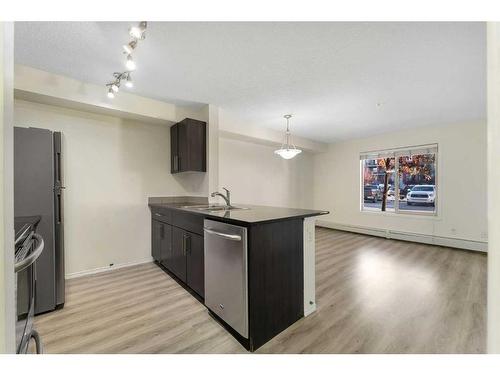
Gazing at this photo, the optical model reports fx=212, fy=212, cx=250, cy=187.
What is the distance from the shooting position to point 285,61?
2076mm

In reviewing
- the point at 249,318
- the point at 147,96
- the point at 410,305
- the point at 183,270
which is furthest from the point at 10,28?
the point at 410,305

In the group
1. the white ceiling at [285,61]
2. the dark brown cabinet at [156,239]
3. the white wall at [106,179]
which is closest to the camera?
the white ceiling at [285,61]

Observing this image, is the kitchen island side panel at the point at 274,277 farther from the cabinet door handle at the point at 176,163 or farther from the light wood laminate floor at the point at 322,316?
the cabinet door handle at the point at 176,163

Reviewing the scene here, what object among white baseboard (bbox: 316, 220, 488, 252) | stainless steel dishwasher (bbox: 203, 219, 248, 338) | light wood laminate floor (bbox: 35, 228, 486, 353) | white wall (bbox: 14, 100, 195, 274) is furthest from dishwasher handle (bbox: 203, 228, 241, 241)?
white baseboard (bbox: 316, 220, 488, 252)

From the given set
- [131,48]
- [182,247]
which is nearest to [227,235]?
[182,247]

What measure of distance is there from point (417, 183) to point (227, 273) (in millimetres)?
4925

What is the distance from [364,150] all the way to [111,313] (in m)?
5.73

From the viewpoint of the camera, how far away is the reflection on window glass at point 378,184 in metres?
5.05

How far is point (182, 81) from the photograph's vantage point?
2494mm

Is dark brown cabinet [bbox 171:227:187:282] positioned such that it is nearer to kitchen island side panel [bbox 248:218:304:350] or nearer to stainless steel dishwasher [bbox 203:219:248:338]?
stainless steel dishwasher [bbox 203:219:248:338]

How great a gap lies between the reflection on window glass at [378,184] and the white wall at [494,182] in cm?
515

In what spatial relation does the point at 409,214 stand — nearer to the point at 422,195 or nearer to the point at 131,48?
the point at 422,195

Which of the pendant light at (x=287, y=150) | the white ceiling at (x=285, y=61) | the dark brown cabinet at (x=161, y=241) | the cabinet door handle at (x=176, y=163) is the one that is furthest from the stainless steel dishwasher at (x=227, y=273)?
the pendant light at (x=287, y=150)

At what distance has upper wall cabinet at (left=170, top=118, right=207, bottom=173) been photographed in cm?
304
